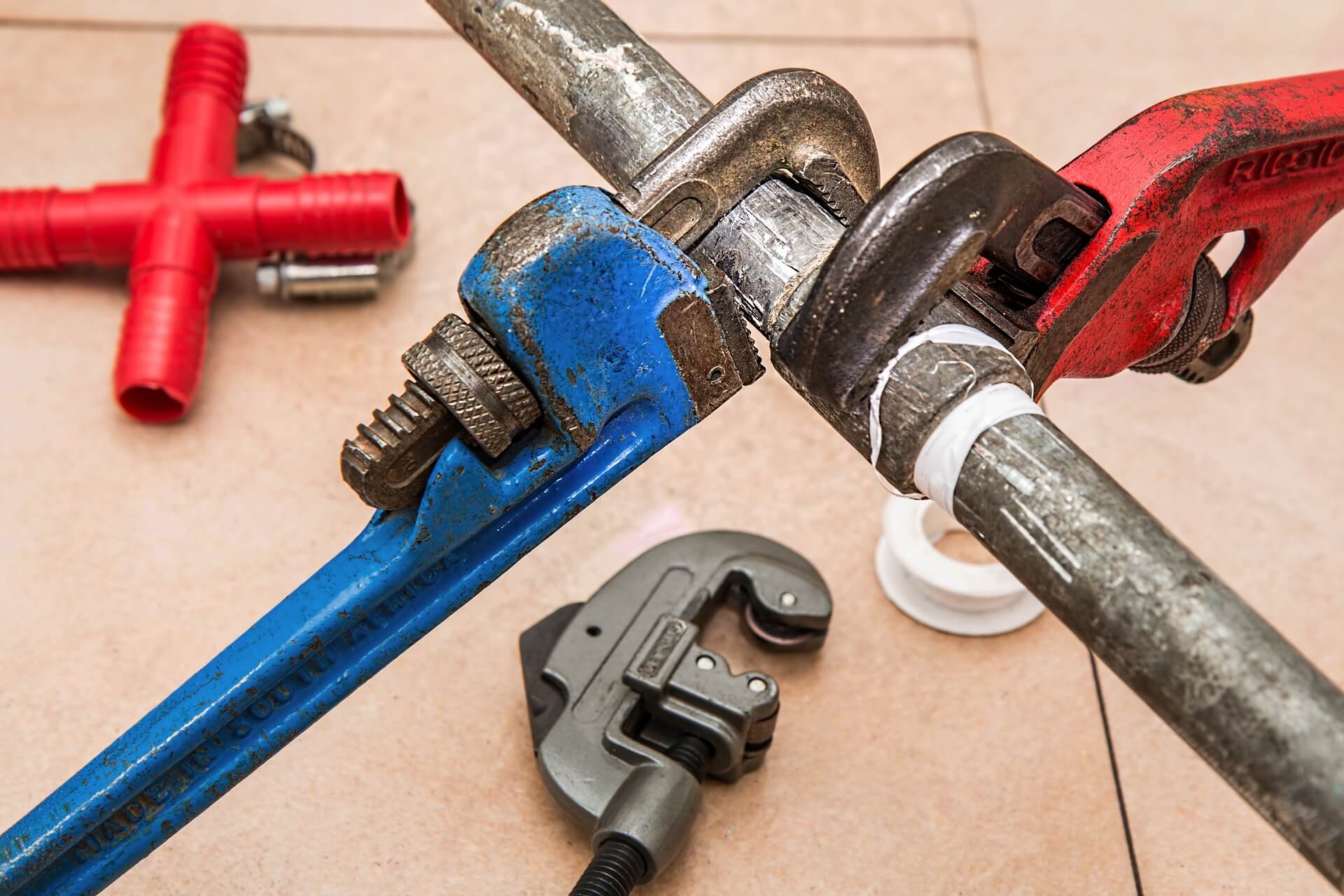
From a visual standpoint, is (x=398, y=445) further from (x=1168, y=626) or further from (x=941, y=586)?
(x=941, y=586)

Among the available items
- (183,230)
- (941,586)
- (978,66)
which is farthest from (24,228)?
(978,66)

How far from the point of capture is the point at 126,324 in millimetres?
1345

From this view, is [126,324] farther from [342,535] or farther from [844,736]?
[844,736]

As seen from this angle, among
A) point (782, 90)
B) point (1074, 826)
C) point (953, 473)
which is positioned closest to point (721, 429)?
point (1074, 826)

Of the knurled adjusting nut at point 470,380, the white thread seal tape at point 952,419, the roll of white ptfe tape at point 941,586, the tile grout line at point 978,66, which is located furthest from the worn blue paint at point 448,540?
the tile grout line at point 978,66

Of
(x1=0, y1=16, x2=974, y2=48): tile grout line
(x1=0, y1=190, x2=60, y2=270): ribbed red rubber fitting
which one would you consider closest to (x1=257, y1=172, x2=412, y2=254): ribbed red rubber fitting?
(x1=0, y1=190, x2=60, y2=270): ribbed red rubber fitting

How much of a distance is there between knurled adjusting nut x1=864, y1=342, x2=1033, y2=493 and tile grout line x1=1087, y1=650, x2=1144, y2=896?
1.63 ft

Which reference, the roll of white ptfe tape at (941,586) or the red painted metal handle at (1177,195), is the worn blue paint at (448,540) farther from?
the roll of white ptfe tape at (941,586)

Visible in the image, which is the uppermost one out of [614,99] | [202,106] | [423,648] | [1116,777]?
[614,99]

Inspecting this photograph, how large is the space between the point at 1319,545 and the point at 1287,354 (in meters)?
0.28

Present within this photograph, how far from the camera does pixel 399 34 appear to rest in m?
1.79

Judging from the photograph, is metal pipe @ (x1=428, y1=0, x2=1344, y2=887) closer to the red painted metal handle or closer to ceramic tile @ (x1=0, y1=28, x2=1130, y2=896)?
the red painted metal handle

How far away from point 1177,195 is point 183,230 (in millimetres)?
1032

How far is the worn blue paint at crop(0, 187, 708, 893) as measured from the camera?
2.28ft
